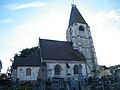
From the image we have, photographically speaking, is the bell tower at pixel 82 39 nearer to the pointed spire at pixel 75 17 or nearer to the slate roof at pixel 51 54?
the pointed spire at pixel 75 17

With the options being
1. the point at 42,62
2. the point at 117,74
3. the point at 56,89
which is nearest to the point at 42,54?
the point at 42,62

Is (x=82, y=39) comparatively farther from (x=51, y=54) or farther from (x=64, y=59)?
(x=51, y=54)

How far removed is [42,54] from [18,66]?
4.89m

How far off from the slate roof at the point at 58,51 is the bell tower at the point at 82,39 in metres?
1.60

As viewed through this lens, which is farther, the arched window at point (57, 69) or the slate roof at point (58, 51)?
the slate roof at point (58, 51)

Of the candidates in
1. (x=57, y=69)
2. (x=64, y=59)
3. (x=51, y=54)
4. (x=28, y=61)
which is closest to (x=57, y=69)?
(x=57, y=69)

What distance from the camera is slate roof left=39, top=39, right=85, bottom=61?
27953 millimetres

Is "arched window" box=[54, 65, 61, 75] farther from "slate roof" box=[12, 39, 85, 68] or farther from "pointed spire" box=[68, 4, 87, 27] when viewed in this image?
"pointed spire" box=[68, 4, 87, 27]

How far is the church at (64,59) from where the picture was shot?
24891 millimetres

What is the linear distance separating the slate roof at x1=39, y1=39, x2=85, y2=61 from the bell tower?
5.26ft

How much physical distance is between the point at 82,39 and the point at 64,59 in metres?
7.69

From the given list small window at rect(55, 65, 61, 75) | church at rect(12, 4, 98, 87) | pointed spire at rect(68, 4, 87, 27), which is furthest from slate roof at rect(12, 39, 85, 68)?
pointed spire at rect(68, 4, 87, 27)

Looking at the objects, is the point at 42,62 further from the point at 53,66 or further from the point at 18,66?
the point at 18,66

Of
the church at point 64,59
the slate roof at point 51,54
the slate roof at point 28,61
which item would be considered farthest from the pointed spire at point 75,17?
the slate roof at point 28,61
